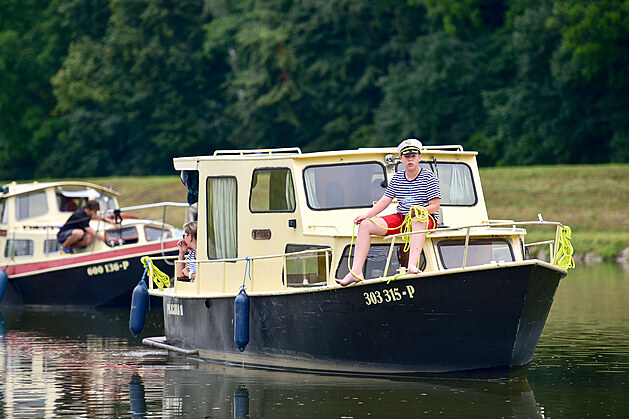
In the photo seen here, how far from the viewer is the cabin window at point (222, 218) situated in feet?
60.4

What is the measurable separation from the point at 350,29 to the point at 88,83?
17.6 m

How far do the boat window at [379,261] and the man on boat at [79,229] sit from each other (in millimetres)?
13268

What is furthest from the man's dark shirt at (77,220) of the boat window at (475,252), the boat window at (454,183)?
the boat window at (475,252)

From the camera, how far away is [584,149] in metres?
60.9

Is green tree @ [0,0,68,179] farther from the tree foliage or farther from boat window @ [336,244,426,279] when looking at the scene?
boat window @ [336,244,426,279]

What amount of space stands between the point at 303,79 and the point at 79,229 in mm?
43980

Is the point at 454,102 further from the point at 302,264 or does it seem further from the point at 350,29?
the point at 302,264

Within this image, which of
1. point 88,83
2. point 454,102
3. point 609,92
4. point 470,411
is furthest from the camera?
point 88,83

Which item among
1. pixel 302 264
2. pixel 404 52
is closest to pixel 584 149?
pixel 404 52

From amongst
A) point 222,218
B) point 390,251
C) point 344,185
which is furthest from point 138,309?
point 390,251

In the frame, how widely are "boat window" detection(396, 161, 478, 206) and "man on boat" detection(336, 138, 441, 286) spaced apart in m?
1.66

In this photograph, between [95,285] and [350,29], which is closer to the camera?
[95,285]

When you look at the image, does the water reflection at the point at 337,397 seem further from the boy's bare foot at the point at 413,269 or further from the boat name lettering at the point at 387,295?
the boy's bare foot at the point at 413,269

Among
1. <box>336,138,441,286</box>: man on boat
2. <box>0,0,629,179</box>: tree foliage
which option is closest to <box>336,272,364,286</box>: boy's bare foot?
<box>336,138,441,286</box>: man on boat
